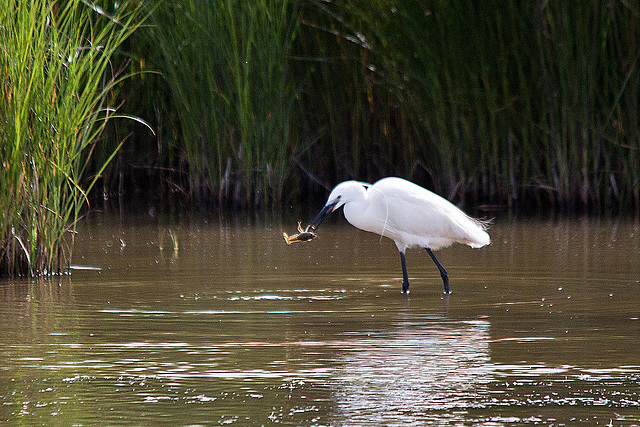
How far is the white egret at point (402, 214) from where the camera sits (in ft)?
21.7

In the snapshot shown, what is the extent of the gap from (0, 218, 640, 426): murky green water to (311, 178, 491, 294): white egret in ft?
0.89

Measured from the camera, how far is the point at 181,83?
1176 cm

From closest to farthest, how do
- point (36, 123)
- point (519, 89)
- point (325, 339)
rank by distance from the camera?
point (325, 339)
point (36, 123)
point (519, 89)

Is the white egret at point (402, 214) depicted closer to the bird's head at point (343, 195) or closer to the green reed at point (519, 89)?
the bird's head at point (343, 195)

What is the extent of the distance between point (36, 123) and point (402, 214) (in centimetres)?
209

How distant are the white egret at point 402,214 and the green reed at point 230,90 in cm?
483

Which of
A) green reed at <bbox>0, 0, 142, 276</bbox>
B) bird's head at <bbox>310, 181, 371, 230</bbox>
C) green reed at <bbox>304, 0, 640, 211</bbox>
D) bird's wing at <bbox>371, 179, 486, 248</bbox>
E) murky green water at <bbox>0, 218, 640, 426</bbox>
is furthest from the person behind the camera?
green reed at <bbox>304, 0, 640, 211</bbox>

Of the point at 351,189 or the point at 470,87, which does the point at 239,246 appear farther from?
the point at 470,87

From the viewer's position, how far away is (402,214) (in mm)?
6668

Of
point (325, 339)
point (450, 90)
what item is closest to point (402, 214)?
point (325, 339)

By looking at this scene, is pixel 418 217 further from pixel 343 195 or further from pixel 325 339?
pixel 325 339

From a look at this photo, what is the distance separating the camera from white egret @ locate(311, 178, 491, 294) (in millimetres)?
6629

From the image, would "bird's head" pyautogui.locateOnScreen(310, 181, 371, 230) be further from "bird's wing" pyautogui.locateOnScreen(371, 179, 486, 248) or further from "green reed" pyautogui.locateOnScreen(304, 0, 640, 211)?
"green reed" pyautogui.locateOnScreen(304, 0, 640, 211)

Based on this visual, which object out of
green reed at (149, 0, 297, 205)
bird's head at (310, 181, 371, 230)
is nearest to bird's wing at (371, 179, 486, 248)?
bird's head at (310, 181, 371, 230)
